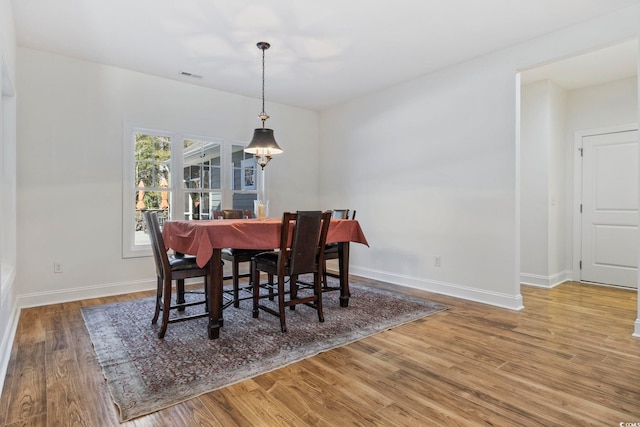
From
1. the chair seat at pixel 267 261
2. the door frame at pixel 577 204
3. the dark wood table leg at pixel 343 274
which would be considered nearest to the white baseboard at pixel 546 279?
the door frame at pixel 577 204

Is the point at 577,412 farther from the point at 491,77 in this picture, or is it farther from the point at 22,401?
the point at 491,77

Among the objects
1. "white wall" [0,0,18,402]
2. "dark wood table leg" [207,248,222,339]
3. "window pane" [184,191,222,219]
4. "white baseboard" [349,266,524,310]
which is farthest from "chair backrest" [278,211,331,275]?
"window pane" [184,191,222,219]

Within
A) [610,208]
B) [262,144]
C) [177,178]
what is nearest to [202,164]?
[177,178]

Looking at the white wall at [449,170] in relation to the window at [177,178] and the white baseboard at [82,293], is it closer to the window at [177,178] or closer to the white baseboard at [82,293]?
the window at [177,178]

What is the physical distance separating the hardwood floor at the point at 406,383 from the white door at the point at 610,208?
6.59 feet

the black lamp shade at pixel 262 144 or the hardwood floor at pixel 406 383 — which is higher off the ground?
the black lamp shade at pixel 262 144

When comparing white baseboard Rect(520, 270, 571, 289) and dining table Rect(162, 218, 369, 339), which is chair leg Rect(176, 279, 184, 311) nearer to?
dining table Rect(162, 218, 369, 339)

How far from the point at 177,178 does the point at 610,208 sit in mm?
5695

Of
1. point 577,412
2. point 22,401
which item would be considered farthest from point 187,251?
point 577,412

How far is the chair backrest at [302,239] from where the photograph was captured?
9.49ft

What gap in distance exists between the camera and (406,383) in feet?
6.84

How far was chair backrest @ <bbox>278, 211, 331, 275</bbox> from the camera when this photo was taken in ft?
9.49

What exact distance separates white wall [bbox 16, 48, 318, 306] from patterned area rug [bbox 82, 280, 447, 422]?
0.67 m

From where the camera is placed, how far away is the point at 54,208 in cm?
385
